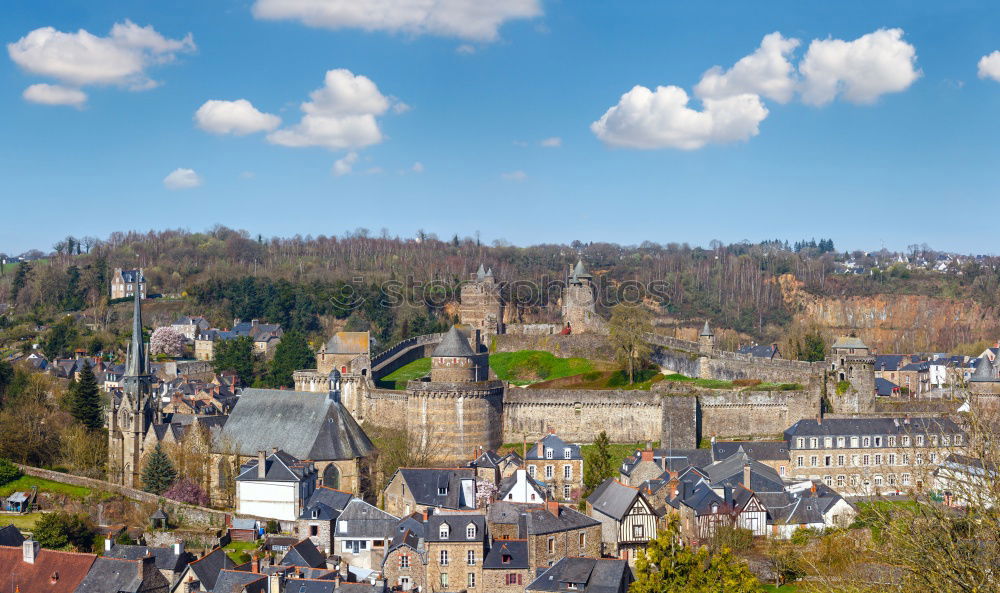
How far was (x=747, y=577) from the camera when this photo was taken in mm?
28562

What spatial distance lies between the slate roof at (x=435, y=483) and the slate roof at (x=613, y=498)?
4.55m

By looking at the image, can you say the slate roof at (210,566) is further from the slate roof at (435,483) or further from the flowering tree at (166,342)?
the flowering tree at (166,342)

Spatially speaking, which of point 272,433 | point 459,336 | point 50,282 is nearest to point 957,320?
point 459,336

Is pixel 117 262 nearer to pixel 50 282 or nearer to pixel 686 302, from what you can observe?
pixel 50 282

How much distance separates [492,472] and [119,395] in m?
22.3

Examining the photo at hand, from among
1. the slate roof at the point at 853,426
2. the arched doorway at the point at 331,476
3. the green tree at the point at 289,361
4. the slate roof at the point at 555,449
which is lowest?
the arched doorway at the point at 331,476

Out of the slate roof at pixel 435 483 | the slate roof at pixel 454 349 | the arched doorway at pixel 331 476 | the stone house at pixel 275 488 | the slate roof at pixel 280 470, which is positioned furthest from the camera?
the slate roof at pixel 454 349

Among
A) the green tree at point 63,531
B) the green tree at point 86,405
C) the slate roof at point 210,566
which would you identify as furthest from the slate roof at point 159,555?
the green tree at point 86,405

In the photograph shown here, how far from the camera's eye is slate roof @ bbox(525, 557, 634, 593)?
104 feet

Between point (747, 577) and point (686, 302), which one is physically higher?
point (686, 302)

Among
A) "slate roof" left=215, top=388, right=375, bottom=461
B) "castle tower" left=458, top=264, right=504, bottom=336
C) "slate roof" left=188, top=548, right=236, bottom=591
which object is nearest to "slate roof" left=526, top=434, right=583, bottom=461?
"slate roof" left=215, top=388, right=375, bottom=461

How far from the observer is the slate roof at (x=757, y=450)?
44.5m

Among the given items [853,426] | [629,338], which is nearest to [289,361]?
[629,338]

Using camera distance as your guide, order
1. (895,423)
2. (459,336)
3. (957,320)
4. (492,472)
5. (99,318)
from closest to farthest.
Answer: (492,472) → (895,423) → (459,336) → (99,318) → (957,320)
